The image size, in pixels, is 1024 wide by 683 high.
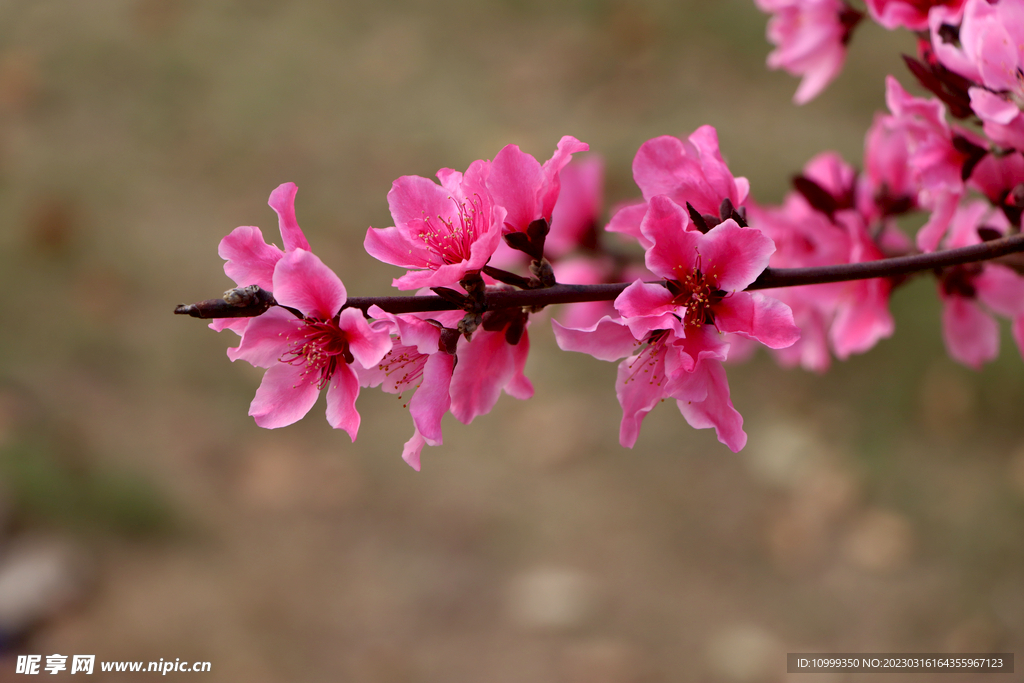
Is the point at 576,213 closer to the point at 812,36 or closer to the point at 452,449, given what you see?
the point at 812,36

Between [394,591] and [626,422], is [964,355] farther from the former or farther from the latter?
[394,591]

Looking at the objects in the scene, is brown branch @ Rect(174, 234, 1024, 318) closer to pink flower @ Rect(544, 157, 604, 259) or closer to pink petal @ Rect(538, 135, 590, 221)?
pink petal @ Rect(538, 135, 590, 221)

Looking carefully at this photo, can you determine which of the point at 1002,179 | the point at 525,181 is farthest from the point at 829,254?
the point at 525,181

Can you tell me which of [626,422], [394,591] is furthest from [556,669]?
[626,422]

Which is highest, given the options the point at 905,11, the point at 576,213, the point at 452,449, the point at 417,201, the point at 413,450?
the point at 452,449

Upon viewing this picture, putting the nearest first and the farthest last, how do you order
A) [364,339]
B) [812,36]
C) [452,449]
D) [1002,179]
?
[364,339] → [1002,179] → [812,36] → [452,449]

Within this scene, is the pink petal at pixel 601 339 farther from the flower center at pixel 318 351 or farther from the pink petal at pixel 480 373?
the flower center at pixel 318 351

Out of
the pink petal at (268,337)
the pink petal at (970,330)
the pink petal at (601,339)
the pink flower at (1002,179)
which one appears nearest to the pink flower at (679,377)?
the pink petal at (601,339)
